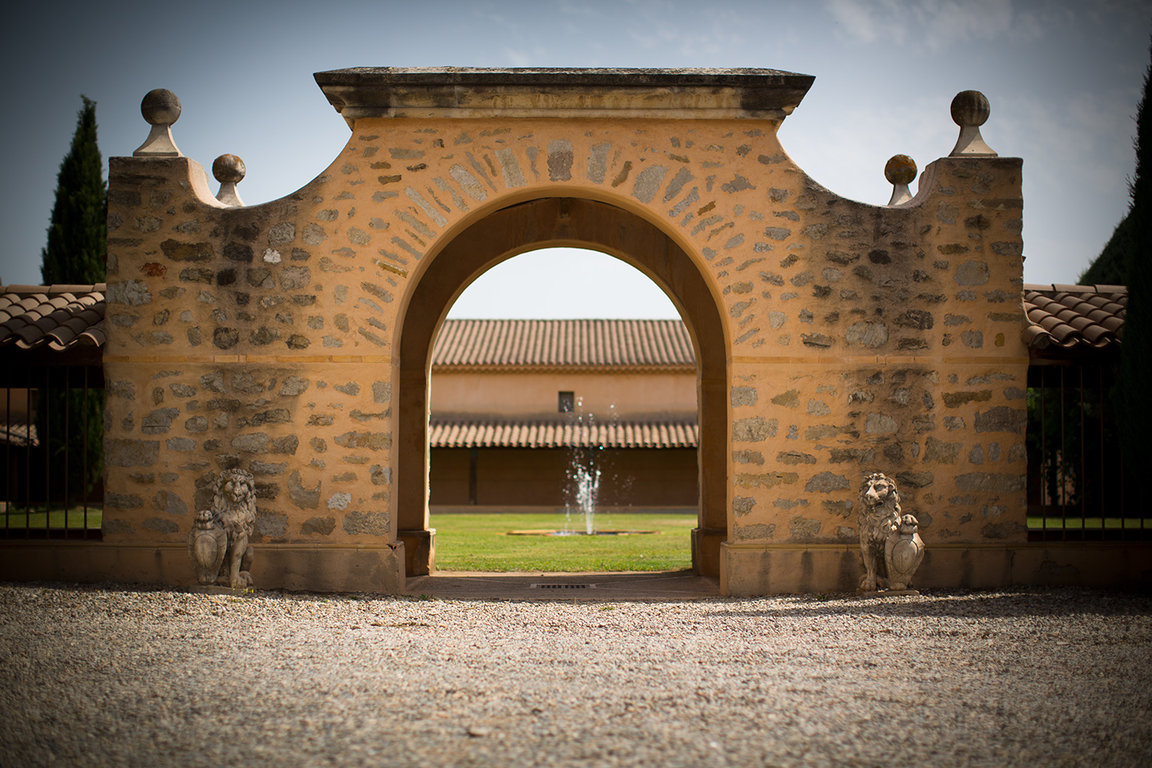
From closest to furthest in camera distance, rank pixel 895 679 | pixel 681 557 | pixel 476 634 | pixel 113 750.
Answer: pixel 113 750 < pixel 895 679 < pixel 476 634 < pixel 681 557

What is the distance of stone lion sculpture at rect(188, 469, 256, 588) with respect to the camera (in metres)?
7.05

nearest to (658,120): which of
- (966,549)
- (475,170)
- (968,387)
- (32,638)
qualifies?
(475,170)

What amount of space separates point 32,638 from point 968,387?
744cm

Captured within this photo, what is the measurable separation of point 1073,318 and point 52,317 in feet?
31.9

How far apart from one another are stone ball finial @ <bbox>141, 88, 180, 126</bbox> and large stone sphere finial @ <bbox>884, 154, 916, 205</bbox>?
276 inches

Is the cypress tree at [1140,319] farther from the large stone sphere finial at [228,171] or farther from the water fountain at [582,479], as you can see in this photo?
the water fountain at [582,479]

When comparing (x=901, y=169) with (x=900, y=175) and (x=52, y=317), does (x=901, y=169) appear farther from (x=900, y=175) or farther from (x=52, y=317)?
(x=52, y=317)

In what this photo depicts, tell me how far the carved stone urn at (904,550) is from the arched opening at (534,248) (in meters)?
2.67

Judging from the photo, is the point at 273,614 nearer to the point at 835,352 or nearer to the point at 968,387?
the point at 835,352

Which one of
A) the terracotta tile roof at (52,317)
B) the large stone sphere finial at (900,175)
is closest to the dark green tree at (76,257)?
the terracotta tile roof at (52,317)

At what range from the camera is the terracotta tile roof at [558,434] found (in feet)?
93.4

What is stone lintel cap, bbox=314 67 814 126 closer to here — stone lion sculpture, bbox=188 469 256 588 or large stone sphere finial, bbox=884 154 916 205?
large stone sphere finial, bbox=884 154 916 205

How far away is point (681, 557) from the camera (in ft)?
40.0

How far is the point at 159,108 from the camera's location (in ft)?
26.2
